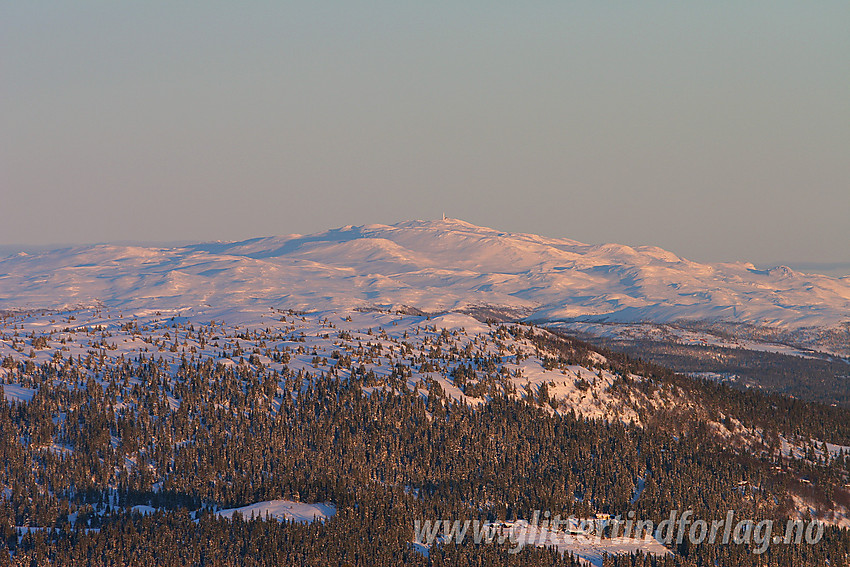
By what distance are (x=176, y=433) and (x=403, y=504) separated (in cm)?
4113

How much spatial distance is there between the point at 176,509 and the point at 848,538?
383 feet

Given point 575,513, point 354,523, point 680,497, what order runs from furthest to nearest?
point 680,497, point 575,513, point 354,523

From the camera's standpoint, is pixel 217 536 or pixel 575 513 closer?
pixel 217 536

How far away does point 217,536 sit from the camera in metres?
148

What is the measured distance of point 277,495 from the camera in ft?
551

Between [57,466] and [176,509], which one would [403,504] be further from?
[57,466]

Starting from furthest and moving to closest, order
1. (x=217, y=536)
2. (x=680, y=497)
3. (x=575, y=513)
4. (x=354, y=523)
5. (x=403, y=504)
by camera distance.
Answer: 1. (x=680, y=497)
2. (x=575, y=513)
3. (x=403, y=504)
4. (x=354, y=523)
5. (x=217, y=536)

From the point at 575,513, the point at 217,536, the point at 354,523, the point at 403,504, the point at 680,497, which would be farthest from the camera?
the point at 680,497

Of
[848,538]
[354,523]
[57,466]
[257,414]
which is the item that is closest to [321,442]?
[257,414]

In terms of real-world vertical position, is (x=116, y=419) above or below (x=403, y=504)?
above

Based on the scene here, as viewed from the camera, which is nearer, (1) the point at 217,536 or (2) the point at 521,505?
(1) the point at 217,536

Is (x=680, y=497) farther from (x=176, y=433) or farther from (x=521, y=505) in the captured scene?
(x=176, y=433)

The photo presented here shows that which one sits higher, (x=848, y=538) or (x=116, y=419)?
(x=116, y=419)

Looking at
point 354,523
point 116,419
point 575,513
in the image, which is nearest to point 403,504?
point 354,523
